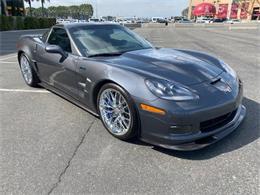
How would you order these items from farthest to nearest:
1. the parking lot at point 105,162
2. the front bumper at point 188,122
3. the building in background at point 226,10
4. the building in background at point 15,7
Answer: the building in background at point 226,10 < the building in background at point 15,7 < the front bumper at point 188,122 < the parking lot at point 105,162

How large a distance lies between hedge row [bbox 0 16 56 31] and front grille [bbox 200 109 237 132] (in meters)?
28.5

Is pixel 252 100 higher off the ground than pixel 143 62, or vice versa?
pixel 143 62

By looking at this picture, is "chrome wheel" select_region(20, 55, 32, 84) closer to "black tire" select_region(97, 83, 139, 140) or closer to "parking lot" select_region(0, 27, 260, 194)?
"parking lot" select_region(0, 27, 260, 194)

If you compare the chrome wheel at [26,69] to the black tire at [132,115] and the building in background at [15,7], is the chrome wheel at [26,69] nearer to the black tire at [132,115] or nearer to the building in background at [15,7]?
the black tire at [132,115]

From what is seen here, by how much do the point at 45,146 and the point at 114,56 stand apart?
1505 millimetres

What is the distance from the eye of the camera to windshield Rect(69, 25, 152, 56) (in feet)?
11.8

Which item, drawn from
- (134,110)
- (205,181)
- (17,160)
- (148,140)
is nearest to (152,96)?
(134,110)

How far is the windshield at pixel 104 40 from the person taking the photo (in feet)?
11.8

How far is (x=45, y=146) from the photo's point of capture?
298 cm

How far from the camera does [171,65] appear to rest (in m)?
3.07

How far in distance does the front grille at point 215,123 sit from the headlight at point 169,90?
0.32 m

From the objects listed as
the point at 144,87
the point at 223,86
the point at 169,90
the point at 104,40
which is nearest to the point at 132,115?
the point at 144,87

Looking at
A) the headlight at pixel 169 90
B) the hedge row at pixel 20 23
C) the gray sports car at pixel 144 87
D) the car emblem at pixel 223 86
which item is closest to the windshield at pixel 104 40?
the gray sports car at pixel 144 87

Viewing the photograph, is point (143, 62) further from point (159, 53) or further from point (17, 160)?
point (17, 160)
